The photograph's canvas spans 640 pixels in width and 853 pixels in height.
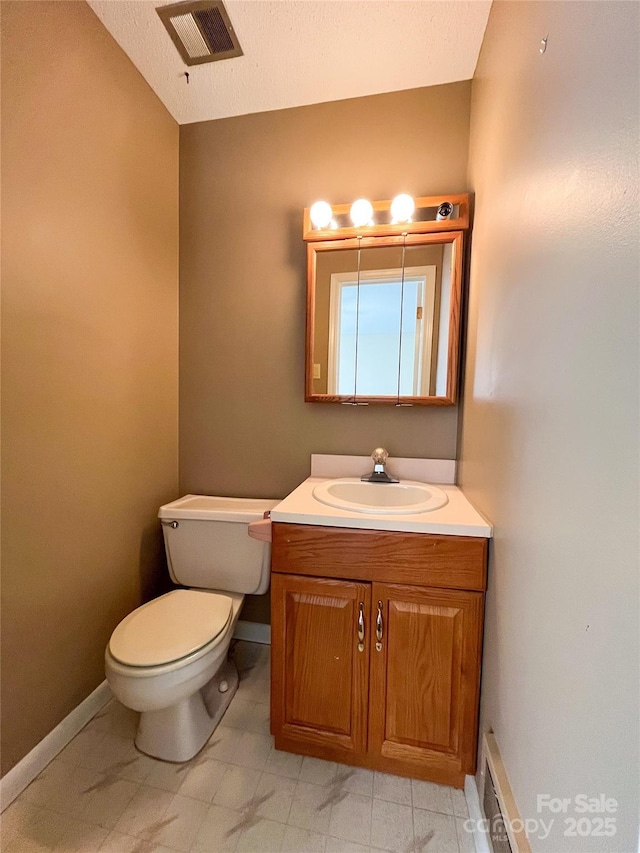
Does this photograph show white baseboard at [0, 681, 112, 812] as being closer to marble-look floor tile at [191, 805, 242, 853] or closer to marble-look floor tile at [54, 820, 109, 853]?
marble-look floor tile at [54, 820, 109, 853]

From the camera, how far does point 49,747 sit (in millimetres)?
1147

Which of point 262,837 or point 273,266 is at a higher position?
point 273,266

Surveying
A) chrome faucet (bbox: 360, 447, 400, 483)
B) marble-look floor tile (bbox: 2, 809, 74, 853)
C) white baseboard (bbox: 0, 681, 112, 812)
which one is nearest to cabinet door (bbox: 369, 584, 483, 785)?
chrome faucet (bbox: 360, 447, 400, 483)

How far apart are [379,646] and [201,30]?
7.13ft

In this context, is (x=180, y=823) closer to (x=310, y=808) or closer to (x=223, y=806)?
(x=223, y=806)

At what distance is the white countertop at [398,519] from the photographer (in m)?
1.01

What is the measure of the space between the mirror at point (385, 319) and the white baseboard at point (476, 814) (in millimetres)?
1231

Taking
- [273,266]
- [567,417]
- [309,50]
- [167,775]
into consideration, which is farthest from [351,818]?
[309,50]

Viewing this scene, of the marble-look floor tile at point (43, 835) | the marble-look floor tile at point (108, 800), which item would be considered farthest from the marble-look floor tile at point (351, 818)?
the marble-look floor tile at point (43, 835)

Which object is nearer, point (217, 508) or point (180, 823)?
point (180, 823)

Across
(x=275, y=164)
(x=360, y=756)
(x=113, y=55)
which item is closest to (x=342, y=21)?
(x=275, y=164)

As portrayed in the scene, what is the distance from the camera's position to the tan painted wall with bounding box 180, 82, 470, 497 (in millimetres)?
1491

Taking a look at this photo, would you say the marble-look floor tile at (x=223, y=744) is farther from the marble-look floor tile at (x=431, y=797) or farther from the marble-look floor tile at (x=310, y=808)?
the marble-look floor tile at (x=431, y=797)

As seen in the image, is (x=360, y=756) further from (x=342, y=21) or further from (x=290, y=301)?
(x=342, y=21)
